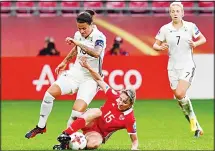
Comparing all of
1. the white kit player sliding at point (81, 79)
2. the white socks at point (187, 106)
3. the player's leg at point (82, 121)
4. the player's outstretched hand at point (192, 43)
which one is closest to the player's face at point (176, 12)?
the player's outstretched hand at point (192, 43)

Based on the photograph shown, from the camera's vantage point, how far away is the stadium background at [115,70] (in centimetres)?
1396

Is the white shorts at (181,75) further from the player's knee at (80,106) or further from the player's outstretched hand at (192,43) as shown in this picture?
the player's knee at (80,106)

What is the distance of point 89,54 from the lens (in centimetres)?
1158

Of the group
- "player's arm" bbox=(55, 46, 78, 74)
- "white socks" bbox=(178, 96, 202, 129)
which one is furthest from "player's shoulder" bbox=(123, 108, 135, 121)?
"white socks" bbox=(178, 96, 202, 129)

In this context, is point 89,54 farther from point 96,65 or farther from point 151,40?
point 151,40

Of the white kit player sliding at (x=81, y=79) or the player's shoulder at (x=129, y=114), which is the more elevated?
the white kit player sliding at (x=81, y=79)

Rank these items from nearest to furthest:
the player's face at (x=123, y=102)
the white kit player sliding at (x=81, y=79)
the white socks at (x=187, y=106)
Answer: the player's face at (x=123, y=102) → the white kit player sliding at (x=81, y=79) → the white socks at (x=187, y=106)

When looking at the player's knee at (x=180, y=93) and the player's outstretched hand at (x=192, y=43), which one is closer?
the player's outstretched hand at (x=192, y=43)

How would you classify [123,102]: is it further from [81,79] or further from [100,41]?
[81,79]

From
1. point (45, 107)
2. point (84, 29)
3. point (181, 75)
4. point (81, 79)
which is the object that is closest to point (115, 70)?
point (181, 75)

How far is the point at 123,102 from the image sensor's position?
1070cm

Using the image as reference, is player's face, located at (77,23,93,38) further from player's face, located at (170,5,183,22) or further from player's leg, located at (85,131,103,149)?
player's face, located at (170,5,183,22)

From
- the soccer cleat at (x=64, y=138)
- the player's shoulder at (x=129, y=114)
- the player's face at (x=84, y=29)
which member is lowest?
the soccer cleat at (x=64, y=138)

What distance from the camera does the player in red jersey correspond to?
10805 mm
